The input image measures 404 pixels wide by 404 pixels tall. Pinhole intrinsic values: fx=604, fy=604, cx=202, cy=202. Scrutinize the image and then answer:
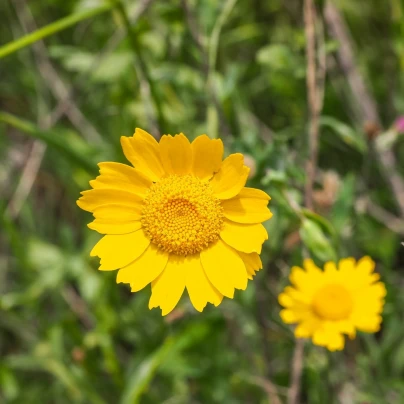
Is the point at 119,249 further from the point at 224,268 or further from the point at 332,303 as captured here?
the point at 332,303

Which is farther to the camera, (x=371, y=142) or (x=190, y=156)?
(x=371, y=142)

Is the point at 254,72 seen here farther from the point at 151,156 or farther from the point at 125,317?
the point at 151,156

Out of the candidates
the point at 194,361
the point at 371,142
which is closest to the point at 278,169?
the point at 371,142

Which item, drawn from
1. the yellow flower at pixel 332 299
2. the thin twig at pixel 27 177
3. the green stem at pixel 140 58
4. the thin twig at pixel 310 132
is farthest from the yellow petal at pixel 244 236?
the thin twig at pixel 27 177

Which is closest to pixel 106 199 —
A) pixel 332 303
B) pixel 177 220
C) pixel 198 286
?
pixel 177 220

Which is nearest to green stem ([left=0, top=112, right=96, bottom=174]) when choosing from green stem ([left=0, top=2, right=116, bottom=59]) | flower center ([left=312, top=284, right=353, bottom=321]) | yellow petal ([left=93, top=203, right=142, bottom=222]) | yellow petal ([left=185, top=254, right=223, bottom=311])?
green stem ([left=0, top=2, right=116, bottom=59])

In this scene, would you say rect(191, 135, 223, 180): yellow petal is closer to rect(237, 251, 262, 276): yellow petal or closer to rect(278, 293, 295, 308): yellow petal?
rect(237, 251, 262, 276): yellow petal
